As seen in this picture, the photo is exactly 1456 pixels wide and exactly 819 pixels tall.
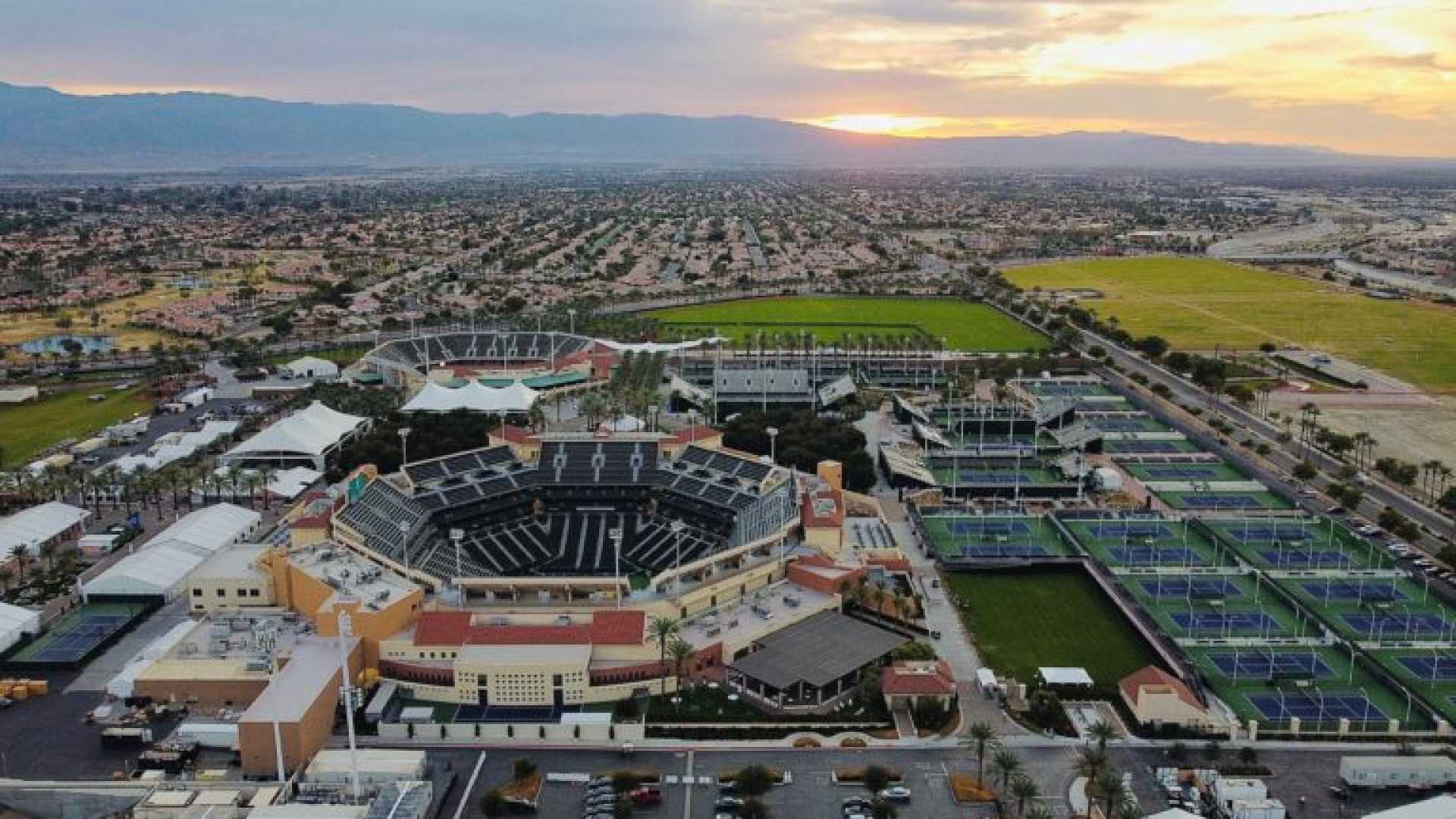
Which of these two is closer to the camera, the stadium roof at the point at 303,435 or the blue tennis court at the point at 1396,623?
the blue tennis court at the point at 1396,623

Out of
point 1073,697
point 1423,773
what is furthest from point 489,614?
point 1423,773

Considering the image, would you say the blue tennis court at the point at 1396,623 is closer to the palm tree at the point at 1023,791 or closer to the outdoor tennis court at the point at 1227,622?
the outdoor tennis court at the point at 1227,622

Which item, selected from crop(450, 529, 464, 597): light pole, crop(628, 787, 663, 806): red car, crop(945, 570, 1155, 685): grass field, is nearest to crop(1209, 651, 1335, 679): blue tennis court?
crop(945, 570, 1155, 685): grass field

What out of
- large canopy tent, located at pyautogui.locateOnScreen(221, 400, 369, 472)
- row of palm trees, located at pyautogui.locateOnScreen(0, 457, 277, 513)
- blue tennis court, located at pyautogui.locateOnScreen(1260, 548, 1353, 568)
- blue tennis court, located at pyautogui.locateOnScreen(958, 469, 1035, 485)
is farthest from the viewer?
large canopy tent, located at pyautogui.locateOnScreen(221, 400, 369, 472)

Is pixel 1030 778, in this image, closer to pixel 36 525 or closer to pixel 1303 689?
pixel 1303 689

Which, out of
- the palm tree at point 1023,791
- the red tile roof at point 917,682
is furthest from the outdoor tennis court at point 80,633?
the palm tree at point 1023,791

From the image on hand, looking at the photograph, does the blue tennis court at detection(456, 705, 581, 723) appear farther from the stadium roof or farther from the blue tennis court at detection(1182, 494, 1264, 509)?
the blue tennis court at detection(1182, 494, 1264, 509)

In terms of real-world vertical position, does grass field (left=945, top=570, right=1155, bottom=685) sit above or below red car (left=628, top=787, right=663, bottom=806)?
above
